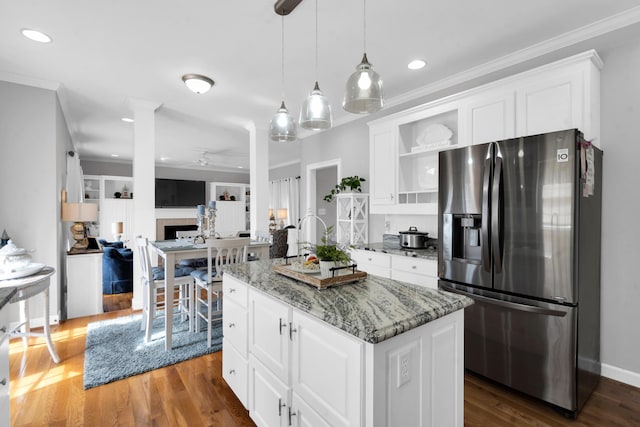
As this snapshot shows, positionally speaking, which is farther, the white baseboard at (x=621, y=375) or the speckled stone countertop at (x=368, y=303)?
the white baseboard at (x=621, y=375)

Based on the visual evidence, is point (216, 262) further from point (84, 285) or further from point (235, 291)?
point (84, 285)

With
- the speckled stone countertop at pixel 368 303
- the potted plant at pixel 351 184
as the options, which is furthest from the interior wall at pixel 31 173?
the potted plant at pixel 351 184

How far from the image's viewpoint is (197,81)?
3.26m

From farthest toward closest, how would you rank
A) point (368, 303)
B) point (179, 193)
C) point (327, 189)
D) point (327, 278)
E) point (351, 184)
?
point (179, 193) → point (327, 189) → point (351, 184) → point (327, 278) → point (368, 303)

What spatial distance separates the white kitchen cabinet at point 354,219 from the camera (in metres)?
4.11

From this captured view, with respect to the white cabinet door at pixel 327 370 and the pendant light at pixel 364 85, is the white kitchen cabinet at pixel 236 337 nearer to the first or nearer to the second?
the white cabinet door at pixel 327 370

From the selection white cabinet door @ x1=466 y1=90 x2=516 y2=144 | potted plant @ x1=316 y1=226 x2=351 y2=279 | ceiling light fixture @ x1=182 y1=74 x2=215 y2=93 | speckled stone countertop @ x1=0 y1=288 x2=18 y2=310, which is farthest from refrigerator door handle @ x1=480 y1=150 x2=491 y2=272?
ceiling light fixture @ x1=182 y1=74 x2=215 y2=93

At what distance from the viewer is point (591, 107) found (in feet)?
7.20

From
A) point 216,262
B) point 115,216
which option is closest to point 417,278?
point 216,262

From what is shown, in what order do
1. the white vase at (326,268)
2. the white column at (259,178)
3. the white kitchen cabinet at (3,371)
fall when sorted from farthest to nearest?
the white column at (259,178)
the white vase at (326,268)
the white kitchen cabinet at (3,371)

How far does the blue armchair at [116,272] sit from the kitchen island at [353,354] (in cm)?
403

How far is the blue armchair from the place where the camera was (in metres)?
4.80

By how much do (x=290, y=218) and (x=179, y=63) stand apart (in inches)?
233

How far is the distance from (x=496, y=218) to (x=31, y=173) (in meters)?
4.49
